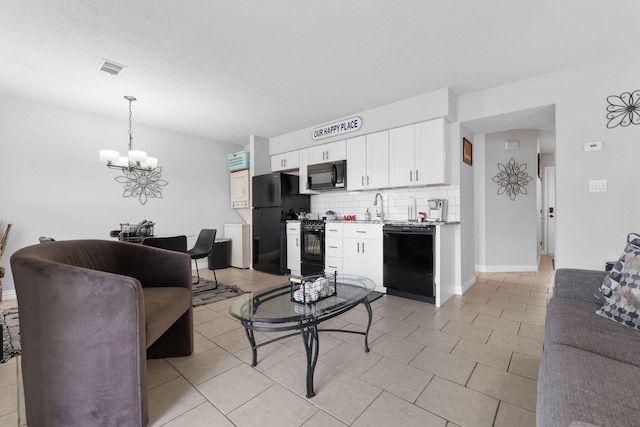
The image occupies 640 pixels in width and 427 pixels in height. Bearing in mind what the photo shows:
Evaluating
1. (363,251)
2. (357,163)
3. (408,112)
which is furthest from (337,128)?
(363,251)

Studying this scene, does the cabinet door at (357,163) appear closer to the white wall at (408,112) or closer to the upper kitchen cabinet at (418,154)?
the white wall at (408,112)

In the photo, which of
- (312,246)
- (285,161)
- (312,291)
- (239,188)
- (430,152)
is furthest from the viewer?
(239,188)

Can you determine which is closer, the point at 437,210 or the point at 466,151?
the point at 437,210

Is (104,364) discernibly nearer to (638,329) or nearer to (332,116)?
(638,329)

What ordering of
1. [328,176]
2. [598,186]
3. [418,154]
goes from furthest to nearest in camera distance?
[328,176], [418,154], [598,186]

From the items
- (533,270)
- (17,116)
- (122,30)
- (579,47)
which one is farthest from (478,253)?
(17,116)

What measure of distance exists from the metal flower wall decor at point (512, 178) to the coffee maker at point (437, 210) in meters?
2.11

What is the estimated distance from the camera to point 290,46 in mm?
2541

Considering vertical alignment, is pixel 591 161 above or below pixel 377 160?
below

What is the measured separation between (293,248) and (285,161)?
68.3 inches

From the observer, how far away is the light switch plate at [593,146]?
2.71m

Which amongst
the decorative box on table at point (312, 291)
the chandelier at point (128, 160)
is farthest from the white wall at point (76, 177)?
the decorative box on table at point (312, 291)

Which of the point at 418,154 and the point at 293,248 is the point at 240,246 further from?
the point at 418,154

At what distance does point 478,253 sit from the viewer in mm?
5105
